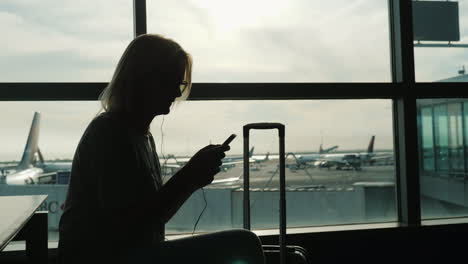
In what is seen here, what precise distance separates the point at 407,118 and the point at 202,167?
5.25 feet

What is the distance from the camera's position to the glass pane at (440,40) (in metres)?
2.43

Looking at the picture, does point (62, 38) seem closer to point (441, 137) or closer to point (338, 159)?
point (338, 159)

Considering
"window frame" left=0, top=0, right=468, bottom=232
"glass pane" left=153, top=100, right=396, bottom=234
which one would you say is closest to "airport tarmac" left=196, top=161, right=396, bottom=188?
"glass pane" left=153, top=100, right=396, bottom=234

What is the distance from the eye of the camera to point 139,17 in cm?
206

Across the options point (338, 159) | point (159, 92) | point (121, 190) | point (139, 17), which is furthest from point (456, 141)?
point (121, 190)

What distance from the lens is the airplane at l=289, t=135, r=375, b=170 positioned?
2338 mm

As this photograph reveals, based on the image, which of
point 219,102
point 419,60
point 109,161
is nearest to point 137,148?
point 109,161

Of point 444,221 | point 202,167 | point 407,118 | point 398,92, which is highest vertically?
point 398,92

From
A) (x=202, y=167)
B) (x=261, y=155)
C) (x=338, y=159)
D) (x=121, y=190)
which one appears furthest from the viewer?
(x=338, y=159)

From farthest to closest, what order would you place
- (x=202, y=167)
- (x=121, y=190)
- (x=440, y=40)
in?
(x=440, y=40), (x=202, y=167), (x=121, y=190)

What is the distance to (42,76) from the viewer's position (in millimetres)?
2041

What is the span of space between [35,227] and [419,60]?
2131 millimetres

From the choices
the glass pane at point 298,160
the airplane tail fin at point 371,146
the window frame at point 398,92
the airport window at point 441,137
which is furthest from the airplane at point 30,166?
the airport window at point 441,137

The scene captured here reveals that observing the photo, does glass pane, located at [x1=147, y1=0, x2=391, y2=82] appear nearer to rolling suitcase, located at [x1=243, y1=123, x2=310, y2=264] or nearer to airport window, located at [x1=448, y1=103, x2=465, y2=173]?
airport window, located at [x1=448, y1=103, x2=465, y2=173]
